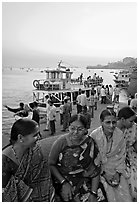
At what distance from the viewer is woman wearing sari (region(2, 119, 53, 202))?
1178 millimetres

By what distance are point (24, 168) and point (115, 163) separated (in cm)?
66

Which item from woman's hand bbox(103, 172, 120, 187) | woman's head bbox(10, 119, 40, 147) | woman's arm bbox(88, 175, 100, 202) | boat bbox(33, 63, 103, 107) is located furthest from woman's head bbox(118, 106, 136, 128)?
boat bbox(33, 63, 103, 107)

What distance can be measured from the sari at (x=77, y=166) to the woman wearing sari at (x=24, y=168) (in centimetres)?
13

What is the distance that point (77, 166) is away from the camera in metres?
1.37

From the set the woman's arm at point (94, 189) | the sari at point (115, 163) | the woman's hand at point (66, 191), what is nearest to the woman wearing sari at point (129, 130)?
the sari at point (115, 163)

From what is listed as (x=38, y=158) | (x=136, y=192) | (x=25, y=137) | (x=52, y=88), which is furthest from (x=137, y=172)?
(x=52, y=88)

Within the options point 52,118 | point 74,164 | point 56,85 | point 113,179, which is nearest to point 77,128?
point 74,164

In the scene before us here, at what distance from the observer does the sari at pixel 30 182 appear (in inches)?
46.8

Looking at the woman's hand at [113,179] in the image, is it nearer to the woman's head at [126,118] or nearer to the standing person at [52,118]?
the woman's head at [126,118]

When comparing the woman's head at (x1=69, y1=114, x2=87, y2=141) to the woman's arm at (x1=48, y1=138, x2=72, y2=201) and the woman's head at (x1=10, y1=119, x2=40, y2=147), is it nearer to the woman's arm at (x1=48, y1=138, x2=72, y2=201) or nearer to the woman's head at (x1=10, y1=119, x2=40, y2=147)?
the woman's arm at (x1=48, y1=138, x2=72, y2=201)

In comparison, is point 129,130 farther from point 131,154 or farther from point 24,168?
point 24,168

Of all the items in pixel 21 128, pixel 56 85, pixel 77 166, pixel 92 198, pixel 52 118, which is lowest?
pixel 92 198

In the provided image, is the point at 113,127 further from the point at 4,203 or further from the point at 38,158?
the point at 4,203

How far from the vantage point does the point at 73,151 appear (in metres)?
1.37
